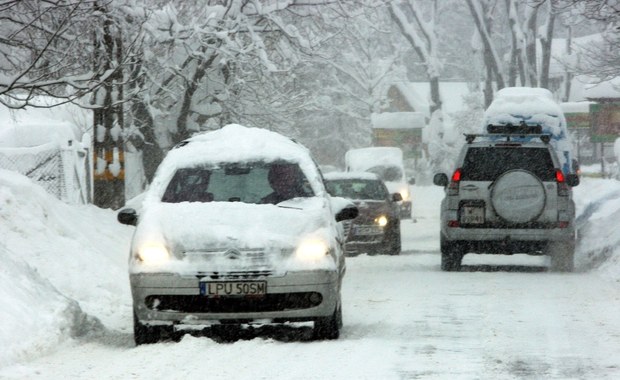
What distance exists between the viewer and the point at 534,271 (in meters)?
19.8

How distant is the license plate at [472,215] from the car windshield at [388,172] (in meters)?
23.7

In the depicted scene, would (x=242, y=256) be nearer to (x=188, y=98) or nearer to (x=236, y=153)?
(x=236, y=153)

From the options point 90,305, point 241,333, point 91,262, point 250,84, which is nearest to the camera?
point 241,333

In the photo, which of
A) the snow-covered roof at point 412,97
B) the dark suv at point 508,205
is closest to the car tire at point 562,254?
the dark suv at point 508,205

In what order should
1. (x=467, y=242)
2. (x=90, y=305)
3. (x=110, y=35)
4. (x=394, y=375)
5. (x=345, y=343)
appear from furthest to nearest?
1. (x=110, y=35)
2. (x=467, y=242)
3. (x=90, y=305)
4. (x=345, y=343)
5. (x=394, y=375)

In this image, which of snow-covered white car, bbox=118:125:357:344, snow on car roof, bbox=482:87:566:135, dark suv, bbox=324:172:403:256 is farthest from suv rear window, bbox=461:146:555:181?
snow on car roof, bbox=482:87:566:135

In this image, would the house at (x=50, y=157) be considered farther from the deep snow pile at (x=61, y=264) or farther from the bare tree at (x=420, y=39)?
the bare tree at (x=420, y=39)

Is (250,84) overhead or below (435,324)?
overhead

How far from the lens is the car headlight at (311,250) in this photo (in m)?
10.9

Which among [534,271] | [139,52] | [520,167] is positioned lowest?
[534,271]

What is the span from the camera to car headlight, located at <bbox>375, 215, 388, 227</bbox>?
24.1 m

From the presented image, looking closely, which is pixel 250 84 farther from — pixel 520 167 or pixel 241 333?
pixel 241 333

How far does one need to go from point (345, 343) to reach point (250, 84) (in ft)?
73.3

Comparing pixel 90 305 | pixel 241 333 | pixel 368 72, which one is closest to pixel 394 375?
pixel 241 333
